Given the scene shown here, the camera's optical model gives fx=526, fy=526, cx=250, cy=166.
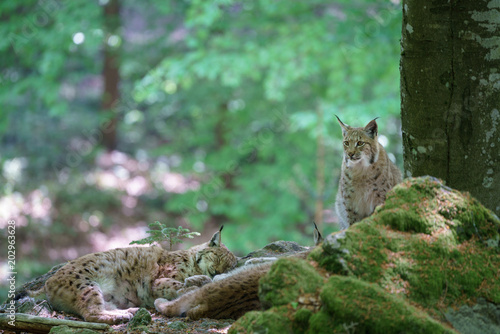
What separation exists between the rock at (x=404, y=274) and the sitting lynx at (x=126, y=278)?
149 cm

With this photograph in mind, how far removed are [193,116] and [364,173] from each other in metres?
8.97

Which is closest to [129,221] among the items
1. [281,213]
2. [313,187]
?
[281,213]

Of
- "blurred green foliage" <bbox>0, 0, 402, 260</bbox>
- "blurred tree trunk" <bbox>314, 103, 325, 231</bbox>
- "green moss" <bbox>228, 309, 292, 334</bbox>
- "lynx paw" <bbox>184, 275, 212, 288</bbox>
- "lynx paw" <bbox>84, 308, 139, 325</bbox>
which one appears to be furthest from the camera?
"blurred green foliage" <bbox>0, 0, 402, 260</bbox>

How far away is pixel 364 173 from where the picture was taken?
14.8 feet

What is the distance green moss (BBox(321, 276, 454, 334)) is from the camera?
7.25ft

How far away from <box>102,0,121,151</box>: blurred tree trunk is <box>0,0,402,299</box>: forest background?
0.04 metres

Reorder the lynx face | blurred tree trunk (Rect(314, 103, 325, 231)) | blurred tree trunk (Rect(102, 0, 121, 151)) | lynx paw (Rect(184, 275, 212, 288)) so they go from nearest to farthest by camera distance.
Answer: lynx paw (Rect(184, 275, 212, 288)), the lynx face, blurred tree trunk (Rect(314, 103, 325, 231)), blurred tree trunk (Rect(102, 0, 121, 151))

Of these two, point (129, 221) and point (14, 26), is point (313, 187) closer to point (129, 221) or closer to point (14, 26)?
point (129, 221)

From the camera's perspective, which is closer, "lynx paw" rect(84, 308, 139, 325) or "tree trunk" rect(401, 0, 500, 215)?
"tree trunk" rect(401, 0, 500, 215)

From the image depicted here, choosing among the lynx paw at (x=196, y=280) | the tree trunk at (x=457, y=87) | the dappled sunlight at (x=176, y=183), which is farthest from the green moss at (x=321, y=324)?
the dappled sunlight at (x=176, y=183)

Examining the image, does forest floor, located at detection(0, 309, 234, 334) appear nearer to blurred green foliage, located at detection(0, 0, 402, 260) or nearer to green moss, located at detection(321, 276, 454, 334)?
green moss, located at detection(321, 276, 454, 334)

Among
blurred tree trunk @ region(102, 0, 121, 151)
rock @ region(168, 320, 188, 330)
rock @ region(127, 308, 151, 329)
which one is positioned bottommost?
rock @ region(168, 320, 188, 330)

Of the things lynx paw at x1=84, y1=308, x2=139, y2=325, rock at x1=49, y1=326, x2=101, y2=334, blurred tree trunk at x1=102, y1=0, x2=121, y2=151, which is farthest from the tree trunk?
blurred tree trunk at x1=102, y1=0, x2=121, y2=151

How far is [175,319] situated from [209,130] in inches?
354
